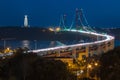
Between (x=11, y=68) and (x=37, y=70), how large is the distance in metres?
0.49

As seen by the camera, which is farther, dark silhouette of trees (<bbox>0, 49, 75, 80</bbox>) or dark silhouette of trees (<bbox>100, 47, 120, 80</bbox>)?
dark silhouette of trees (<bbox>100, 47, 120, 80</bbox>)

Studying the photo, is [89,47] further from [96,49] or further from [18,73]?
[18,73]

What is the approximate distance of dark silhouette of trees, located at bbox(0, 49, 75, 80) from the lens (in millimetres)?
7719

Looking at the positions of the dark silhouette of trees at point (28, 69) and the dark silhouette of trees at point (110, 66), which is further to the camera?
the dark silhouette of trees at point (110, 66)

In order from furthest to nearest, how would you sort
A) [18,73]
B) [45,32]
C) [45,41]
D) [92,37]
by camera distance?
[45,32] < [45,41] < [92,37] < [18,73]

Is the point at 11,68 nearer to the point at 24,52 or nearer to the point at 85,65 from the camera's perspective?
the point at 24,52

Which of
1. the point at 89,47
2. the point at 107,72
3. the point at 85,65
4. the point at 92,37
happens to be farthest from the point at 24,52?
the point at 92,37

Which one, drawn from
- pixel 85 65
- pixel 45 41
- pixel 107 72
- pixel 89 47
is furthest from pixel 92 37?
pixel 107 72

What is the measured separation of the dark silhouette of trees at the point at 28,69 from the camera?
7.72 m

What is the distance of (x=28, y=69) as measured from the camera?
7781mm

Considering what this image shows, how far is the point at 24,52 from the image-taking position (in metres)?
8.48

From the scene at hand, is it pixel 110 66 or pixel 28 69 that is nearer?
pixel 28 69

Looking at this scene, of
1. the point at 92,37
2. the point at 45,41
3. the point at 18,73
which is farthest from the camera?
the point at 45,41

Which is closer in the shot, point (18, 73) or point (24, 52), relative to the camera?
point (18, 73)
